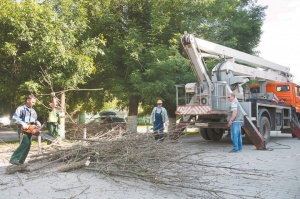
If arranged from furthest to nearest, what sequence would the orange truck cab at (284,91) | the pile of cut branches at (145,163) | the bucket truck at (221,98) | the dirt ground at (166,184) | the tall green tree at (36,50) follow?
the orange truck cab at (284,91), the tall green tree at (36,50), the bucket truck at (221,98), the pile of cut branches at (145,163), the dirt ground at (166,184)

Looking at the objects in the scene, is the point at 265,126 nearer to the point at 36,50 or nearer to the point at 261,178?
the point at 261,178

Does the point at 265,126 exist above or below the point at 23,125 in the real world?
below

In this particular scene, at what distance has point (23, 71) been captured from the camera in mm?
11922

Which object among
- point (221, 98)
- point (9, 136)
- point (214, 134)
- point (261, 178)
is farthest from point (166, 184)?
point (9, 136)

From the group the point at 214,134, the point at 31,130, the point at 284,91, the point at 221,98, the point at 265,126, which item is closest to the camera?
the point at 31,130

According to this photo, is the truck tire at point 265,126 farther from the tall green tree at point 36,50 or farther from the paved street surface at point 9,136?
the paved street surface at point 9,136

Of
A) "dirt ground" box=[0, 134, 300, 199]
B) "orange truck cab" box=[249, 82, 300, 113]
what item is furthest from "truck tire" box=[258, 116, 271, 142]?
"dirt ground" box=[0, 134, 300, 199]

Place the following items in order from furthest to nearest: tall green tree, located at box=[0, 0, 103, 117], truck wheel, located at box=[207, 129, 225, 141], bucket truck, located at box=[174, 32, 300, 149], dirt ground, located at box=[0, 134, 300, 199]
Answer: truck wheel, located at box=[207, 129, 225, 141]
tall green tree, located at box=[0, 0, 103, 117]
bucket truck, located at box=[174, 32, 300, 149]
dirt ground, located at box=[0, 134, 300, 199]

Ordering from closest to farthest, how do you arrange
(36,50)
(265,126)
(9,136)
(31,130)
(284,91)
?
(31,130) → (36,50) → (265,126) → (284,91) → (9,136)

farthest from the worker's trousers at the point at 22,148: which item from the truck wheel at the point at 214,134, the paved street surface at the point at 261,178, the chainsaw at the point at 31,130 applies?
the truck wheel at the point at 214,134

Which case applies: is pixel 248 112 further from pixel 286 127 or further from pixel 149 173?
pixel 149 173

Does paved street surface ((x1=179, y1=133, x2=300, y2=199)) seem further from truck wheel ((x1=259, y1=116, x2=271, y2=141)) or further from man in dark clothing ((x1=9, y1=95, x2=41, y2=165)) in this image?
man in dark clothing ((x1=9, y1=95, x2=41, y2=165))

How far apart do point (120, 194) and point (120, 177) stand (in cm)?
93

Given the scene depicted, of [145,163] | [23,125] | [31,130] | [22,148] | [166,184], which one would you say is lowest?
[166,184]
